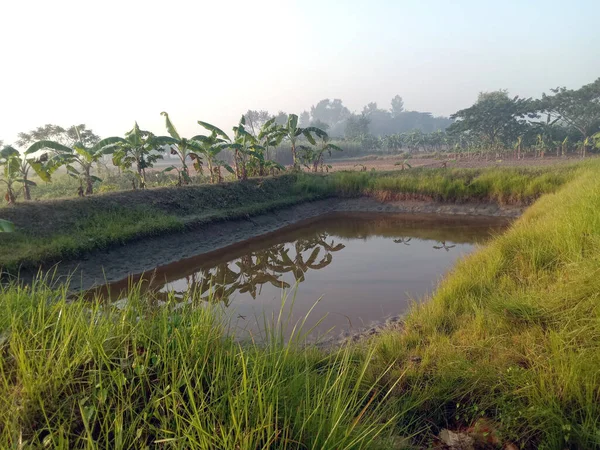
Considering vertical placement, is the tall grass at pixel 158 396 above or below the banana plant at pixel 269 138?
below

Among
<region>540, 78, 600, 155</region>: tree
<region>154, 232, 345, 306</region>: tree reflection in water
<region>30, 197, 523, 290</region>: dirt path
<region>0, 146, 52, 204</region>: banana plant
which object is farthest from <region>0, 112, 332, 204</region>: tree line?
<region>540, 78, 600, 155</region>: tree

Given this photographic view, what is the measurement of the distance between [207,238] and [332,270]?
3963 millimetres

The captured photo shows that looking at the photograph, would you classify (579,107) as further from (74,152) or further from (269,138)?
(74,152)

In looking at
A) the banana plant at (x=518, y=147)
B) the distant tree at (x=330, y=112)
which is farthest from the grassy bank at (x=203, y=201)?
the distant tree at (x=330, y=112)

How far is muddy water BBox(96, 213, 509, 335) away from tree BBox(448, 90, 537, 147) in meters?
26.0

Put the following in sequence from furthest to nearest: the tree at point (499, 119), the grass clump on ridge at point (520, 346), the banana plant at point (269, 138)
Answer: the tree at point (499, 119) → the banana plant at point (269, 138) → the grass clump on ridge at point (520, 346)

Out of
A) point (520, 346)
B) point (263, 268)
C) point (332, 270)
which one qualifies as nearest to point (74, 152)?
point (263, 268)

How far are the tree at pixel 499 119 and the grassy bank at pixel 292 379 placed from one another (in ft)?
113

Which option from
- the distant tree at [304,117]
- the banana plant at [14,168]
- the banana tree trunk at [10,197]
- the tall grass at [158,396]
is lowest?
the tall grass at [158,396]

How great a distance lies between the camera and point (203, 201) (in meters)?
11.2

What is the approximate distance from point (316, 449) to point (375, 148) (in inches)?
2012

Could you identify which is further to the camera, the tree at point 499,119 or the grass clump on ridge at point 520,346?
the tree at point 499,119

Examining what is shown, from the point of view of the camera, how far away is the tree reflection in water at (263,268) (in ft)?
22.0

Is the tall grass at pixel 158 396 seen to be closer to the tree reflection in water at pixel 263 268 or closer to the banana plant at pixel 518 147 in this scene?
the tree reflection in water at pixel 263 268
